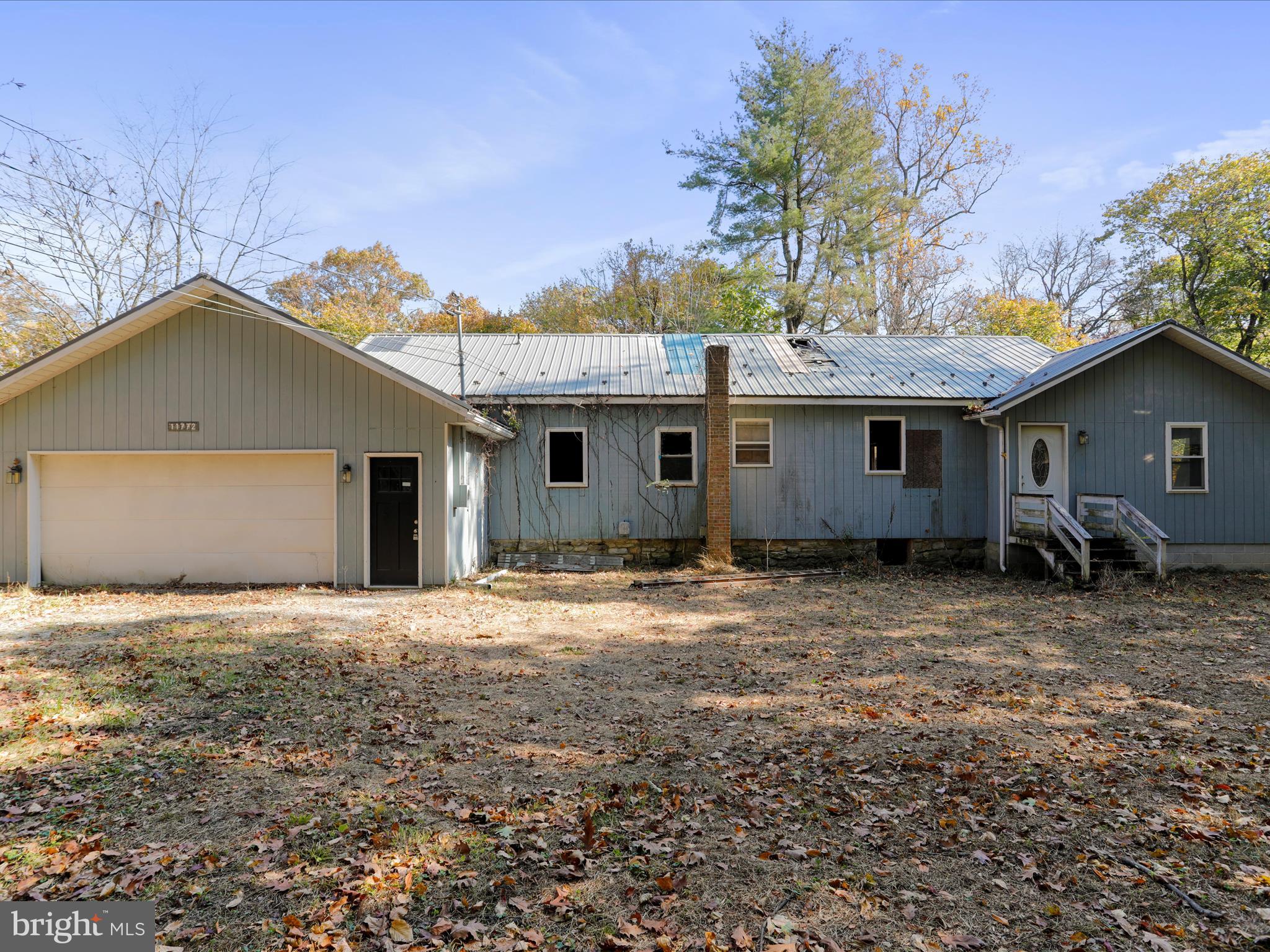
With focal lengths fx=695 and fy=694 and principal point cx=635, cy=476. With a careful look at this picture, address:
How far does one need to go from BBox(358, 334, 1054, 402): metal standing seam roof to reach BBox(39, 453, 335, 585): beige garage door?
10.6 ft

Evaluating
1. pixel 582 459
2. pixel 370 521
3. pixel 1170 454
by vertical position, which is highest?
pixel 582 459

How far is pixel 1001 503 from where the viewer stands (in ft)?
44.0

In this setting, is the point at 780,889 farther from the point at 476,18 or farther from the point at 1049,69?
the point at 1049,69

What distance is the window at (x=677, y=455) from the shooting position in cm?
1423

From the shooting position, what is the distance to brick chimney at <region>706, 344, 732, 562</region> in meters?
13.5

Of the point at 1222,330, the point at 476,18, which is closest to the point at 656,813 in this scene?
the point at 476,18

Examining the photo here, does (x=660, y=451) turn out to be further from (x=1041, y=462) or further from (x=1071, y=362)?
(x=1071, y=362)

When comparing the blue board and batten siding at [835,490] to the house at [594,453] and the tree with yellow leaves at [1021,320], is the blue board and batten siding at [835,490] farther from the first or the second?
the tree with yellow leaves at [1021,320]

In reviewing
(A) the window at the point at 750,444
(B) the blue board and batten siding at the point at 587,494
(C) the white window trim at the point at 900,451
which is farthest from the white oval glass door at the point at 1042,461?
(B) the blue board and batten siding at the point at 587,494

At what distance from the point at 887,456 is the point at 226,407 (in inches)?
486

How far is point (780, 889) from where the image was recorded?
10.5ft

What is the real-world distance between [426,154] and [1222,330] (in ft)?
83.0

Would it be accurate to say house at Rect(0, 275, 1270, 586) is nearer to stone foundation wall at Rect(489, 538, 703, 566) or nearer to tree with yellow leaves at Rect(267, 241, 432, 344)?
stone foundation wall at Rect(489, 538, 703, 566)

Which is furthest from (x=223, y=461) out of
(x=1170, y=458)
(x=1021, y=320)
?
(x=1021, y=320)
